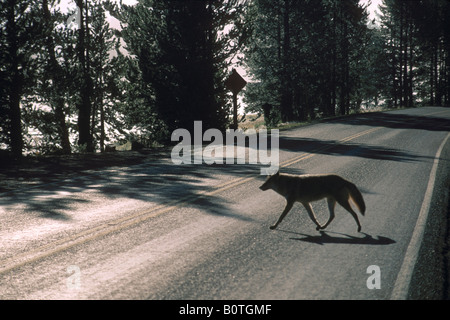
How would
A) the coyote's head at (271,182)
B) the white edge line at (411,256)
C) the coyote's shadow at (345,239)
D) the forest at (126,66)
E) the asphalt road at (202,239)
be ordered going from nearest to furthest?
the white edge line at (411,256) < the asphalt road at (202,239) < the coyote's shadow at (345,239) < the coyote's head at (271,182) < the forest at (126,66)

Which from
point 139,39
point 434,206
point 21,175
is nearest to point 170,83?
point 139,39

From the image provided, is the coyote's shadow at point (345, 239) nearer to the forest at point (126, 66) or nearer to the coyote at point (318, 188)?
the coyote at point (318, 188)

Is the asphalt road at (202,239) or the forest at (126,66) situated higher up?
the forest at (126,66)

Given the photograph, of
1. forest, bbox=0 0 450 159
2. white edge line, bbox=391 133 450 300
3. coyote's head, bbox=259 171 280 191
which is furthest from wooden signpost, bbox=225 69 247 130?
coyote's head, bbox=259 171 280 191

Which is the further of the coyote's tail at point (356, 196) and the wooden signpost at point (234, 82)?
the wooden signpost at point (234, 82)

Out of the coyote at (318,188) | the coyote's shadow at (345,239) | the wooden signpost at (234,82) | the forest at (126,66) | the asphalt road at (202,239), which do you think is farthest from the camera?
the wooden signpost at (234,82)

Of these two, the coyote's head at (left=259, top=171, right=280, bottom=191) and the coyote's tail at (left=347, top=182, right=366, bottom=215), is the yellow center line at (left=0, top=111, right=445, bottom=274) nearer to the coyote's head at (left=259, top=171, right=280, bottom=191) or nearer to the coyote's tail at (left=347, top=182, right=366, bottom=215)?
the coyote's head at (left=259, top=171, right=280, bottom=191)

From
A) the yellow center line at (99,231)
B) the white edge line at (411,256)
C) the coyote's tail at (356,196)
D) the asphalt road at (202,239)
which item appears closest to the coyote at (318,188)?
the coyote's tail at (356,196)

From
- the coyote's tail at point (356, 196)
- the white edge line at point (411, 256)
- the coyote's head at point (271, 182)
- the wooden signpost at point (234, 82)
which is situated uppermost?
the wooden signpost at point (234, 82)

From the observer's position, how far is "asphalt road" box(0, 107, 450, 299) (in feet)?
16.5

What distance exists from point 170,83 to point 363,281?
17.7 metres

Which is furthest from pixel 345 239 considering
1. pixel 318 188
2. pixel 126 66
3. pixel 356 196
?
pixel 126 66

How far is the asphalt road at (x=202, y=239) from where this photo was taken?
16.5ft

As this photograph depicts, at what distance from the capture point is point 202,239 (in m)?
6.72
